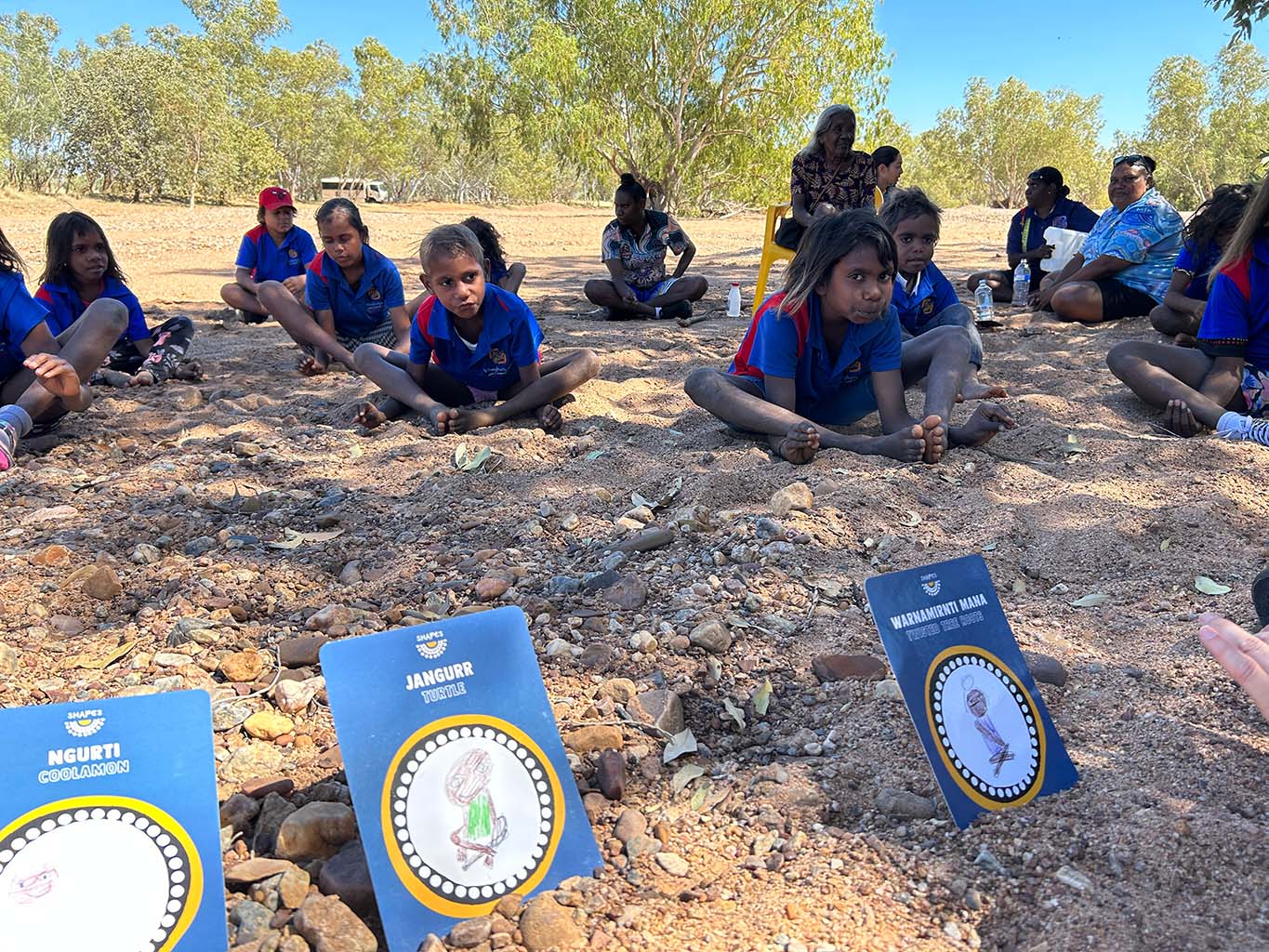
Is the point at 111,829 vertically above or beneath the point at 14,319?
beneath

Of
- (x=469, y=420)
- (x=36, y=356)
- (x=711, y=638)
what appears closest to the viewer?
(x=711, y=638)

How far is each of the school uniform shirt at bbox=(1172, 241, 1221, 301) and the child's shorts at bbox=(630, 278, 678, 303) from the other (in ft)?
10.2

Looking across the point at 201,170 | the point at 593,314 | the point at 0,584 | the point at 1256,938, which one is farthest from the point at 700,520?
the point at 201,170

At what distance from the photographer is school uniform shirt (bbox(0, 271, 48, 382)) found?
3.70m

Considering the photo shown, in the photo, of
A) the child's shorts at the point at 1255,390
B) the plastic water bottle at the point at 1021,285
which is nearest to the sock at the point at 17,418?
the child's shorts at the point at 1255,390

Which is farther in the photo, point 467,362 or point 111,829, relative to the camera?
point 467,362

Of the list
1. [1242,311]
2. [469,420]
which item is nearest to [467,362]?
[469,420]

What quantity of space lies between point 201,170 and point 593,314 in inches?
975

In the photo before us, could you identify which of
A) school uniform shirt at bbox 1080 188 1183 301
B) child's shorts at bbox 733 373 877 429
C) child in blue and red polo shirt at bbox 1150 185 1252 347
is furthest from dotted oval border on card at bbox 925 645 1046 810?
school uniform shirt at bbox 1080 188 1183 301

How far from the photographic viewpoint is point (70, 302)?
180 inches

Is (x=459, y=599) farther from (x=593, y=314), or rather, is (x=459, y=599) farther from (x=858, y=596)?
(x=593, y=314)

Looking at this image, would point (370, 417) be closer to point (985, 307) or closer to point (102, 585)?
point (102, 585)

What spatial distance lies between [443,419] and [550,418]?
1.41 ft

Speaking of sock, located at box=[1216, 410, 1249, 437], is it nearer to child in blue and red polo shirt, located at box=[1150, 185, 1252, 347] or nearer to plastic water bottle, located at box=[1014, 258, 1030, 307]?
child in blue and red polo shirt, located at box=[1150, 185, 1252, 347]
